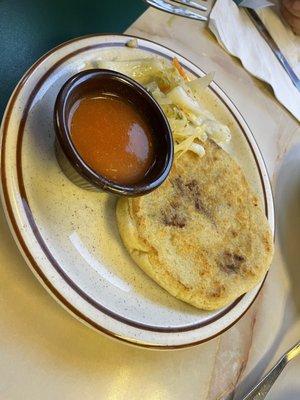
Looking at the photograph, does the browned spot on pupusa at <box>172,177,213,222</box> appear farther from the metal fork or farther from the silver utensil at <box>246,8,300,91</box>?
the silver utensil at <box>246,8,300,91</box>

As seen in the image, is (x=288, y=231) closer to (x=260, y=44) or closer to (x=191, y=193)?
(x=191, y=193)

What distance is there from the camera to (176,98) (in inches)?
61.7

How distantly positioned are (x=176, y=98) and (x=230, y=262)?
1.71 feet

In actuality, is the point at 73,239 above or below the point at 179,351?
above

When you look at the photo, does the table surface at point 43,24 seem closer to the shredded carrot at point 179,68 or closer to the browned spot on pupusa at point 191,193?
the shredded carrot at point 179,68

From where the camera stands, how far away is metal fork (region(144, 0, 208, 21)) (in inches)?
76.2

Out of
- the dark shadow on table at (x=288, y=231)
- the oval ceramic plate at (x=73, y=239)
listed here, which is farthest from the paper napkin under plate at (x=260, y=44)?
the oval ceramic plate at (x=73, y=239)

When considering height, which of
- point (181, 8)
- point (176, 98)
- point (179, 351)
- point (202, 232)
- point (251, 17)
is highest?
point (181, 8)

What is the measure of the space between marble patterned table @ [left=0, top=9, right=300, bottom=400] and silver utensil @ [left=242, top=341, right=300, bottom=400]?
0.05 metres

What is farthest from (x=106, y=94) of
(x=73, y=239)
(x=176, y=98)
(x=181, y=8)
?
(x=181, y=8)

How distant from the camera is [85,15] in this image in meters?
1.77

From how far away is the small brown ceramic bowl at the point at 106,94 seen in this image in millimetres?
1185

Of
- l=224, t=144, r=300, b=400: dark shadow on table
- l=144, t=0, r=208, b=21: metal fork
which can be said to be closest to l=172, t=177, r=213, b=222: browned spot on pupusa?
l=224, t=144, r=300, b=400: dark shadow on table

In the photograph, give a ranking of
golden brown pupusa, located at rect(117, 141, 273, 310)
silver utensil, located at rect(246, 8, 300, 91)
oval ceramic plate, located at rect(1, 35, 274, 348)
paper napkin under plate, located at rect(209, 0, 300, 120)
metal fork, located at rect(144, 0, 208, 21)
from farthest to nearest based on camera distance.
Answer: silver utensil, located at rect(246, 8, 300, 91)
paper napkin under plate, located at rect(209, 0, 300, 120)
metal fork, located at rect(144, 0, 208, 21)
golden brown pupusa, located at rect(117, 141, 273, 310)
oval ceramic plate, located at rect(1, 35, 274, 348)
